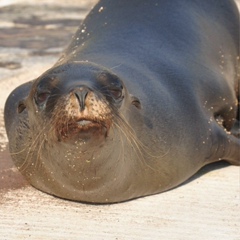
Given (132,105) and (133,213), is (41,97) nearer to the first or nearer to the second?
(132,105)

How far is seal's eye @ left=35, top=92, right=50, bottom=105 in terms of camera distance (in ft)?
15.3

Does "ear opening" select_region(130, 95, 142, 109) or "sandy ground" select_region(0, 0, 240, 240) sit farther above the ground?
"ear opening" select_region(130, 95, 142, 109)

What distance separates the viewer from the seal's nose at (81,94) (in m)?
4.30

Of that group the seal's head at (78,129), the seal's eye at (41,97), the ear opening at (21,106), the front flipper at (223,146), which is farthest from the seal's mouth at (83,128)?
the front flipper at (223,146)

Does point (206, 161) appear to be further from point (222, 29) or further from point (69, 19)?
point (69, 19)

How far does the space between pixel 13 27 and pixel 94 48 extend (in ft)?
18.8

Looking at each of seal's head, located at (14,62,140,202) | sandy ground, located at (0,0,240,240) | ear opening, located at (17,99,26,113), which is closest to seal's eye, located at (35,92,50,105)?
seal's head, located at (14,62,140,202)

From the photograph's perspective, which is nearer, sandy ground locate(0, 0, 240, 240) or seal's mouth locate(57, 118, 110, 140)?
seal's mouth locate(57, 118, 110, 140)

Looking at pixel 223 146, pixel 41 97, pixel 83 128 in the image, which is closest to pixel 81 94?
pixel 83 128

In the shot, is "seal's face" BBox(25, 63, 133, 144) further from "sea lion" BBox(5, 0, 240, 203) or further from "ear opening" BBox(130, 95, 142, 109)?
"ear opening" BBox(130, 95, 142, 109)

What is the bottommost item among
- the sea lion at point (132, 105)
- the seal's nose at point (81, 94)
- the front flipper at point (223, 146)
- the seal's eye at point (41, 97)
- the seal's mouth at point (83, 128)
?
the front flipper at point (223, 146)

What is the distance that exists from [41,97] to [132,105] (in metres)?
0.53

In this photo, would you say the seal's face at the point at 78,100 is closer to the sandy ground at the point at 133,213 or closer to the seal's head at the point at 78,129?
the seal's head at the point at 78,129

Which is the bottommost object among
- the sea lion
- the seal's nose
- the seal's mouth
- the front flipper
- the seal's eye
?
the front flipper
